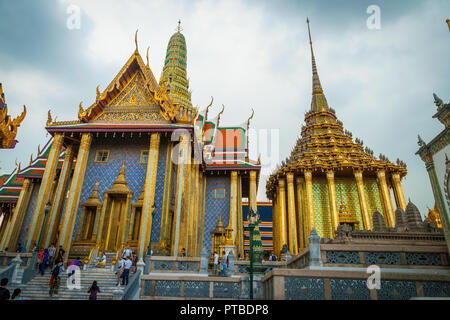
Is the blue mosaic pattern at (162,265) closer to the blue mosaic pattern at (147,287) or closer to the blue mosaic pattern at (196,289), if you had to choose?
the blue mosaic pattern at (147,287)

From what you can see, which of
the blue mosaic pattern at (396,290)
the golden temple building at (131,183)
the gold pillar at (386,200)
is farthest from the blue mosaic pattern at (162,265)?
the gold pillar at (386,200)

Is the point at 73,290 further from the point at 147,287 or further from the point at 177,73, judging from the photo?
the point at 177,73

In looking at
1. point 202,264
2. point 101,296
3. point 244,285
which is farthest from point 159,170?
point 244,285

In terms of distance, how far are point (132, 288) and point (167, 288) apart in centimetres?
97

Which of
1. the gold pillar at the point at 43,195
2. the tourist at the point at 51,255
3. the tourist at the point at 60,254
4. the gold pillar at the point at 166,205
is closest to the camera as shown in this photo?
the tourist at the point at 60,254

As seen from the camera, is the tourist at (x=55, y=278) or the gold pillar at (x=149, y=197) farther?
the gold pillar at (x=149, y=197)

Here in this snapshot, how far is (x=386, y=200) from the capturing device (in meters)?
20.1

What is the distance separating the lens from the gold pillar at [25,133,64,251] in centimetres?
1319

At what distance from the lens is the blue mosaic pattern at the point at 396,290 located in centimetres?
595

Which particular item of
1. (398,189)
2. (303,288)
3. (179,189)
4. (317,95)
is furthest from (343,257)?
(317,95)

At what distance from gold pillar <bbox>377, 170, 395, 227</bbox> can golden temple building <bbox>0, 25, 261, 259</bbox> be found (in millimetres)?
9169

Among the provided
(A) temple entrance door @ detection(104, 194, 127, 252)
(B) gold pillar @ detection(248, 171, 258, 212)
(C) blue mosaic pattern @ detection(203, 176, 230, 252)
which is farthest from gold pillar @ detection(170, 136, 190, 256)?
(B) gold pillar @ detection(248, 171, 258, 212)

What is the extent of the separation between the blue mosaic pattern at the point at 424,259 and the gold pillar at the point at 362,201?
11.5 metres
